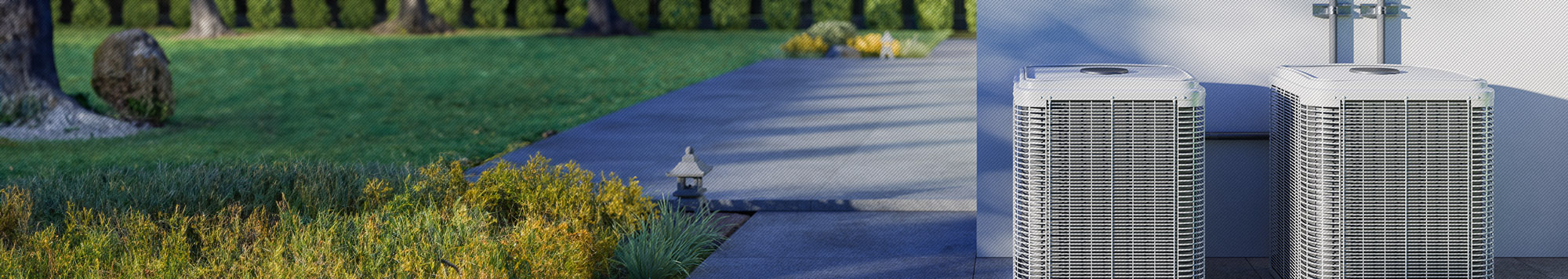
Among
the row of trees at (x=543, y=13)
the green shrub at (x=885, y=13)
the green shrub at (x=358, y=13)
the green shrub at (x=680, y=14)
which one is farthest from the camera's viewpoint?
the green shrub at (x=358, y=13)

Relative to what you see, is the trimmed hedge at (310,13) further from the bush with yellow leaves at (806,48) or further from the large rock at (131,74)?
the large rock at (131,74)

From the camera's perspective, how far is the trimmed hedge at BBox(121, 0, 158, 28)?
113 feet

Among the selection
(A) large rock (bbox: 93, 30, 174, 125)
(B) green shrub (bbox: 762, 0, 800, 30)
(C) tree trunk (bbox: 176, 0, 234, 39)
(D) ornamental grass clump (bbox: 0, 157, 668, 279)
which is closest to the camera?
(D) ornamental grass clump (bbox: 0, 157, 668, 279)

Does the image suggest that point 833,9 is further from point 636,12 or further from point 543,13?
point 543,13

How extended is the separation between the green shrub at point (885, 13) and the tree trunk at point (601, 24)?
556cm

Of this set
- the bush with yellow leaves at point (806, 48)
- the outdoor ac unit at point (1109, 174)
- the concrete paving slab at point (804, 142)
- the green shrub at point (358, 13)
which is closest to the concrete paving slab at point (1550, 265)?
the outdoor ac unit at point (1109, 174)

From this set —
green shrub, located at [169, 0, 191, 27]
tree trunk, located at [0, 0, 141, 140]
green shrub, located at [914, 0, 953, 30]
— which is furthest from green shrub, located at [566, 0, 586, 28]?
tree trunk, located at [0, 0, 141, 140]

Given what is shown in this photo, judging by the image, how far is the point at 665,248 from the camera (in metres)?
5.22

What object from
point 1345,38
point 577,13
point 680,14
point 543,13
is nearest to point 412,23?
point 543,13

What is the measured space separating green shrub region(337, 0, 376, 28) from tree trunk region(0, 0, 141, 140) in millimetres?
22488

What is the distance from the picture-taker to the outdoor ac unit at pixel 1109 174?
4137 mm

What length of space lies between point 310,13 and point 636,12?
335 inches

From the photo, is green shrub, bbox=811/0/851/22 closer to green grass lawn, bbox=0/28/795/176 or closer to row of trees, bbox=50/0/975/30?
row of trees, bbox=50/0/975/30

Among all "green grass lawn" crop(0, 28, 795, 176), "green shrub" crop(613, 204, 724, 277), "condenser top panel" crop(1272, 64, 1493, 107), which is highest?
"condenser top panel" crop(1272, 64, 1493, 107)
